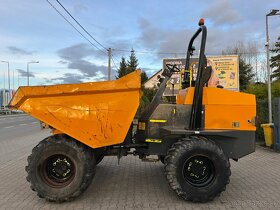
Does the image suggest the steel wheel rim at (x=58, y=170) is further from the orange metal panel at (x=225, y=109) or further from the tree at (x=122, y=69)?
the tree at (x=122, y=69)

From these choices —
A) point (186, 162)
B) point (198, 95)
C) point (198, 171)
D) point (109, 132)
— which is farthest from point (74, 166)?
point (198, 95)

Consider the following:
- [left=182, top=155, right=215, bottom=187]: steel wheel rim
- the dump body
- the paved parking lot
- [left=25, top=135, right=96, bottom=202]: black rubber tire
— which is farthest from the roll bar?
[left=25, top=135, right=96, bottom=202]: black rubber tire

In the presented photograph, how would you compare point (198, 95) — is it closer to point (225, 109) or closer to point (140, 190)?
point (225, 109)

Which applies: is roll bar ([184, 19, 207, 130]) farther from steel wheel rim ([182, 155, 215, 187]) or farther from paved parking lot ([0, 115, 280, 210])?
paved parking lot ([0, 115, 280, 210])

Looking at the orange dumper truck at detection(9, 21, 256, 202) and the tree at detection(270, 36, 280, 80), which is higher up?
the tree at detection(270, 36, 280, 80)

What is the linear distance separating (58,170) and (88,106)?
45.1 inches

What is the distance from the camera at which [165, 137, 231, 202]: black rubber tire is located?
5.39 meters

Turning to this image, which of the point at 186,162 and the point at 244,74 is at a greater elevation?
the point at 244,74

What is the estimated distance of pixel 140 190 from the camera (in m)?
6.14

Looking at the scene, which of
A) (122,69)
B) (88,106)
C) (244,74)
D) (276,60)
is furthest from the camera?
(122,69)

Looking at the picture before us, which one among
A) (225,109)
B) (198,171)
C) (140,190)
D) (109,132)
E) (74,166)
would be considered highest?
(225,109)

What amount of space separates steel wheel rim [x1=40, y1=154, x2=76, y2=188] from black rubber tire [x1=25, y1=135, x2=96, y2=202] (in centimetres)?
4

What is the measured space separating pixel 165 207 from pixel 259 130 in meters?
8.32

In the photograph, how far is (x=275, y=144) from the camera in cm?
1073
